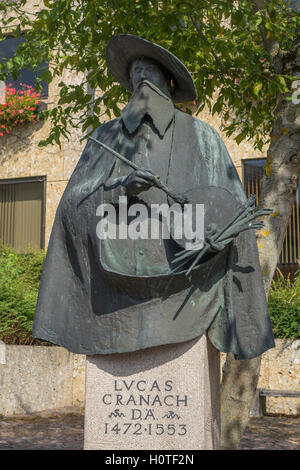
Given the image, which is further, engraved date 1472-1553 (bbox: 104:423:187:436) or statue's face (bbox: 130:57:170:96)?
statue's face (bbox: 130:57:170:96)

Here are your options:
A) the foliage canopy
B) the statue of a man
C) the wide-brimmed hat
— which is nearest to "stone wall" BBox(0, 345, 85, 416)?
the foliage canopy

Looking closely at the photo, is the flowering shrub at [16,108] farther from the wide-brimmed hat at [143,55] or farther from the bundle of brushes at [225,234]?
the bundle of brushes at [225,234]

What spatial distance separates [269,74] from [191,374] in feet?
16.8

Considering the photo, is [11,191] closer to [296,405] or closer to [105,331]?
[296,405]

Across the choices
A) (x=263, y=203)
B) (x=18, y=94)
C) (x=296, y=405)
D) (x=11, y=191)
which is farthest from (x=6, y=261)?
(x=263, y=203)

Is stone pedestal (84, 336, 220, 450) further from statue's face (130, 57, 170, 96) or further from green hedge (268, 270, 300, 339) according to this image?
green hedge (268, 270, 300, 339)

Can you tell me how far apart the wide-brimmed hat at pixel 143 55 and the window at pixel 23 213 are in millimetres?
10439

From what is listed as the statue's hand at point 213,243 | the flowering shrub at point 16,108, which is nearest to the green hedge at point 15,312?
the flowering shrub at point 16,108

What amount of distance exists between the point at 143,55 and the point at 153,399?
1970 millimetres

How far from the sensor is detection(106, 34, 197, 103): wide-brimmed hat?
3555mm

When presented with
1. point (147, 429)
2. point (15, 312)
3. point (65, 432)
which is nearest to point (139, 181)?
point (147, 429)

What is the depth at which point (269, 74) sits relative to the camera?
292 inches

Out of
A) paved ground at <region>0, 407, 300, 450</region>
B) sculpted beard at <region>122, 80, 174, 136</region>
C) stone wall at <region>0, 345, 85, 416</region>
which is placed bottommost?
paved ground at <region>0, 407, 300, 450</region>

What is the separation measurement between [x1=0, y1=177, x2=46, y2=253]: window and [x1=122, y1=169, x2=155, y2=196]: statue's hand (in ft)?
36.1
